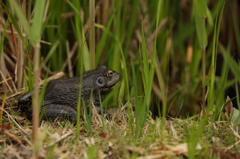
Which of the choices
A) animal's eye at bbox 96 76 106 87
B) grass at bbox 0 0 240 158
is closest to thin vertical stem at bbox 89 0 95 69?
grass at bbox 0 0 240 158

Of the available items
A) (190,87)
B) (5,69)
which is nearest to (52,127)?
(5,69)

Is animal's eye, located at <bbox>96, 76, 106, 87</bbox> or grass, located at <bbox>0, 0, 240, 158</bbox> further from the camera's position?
animal's eye, located at <bbox>96, 76, 106, 87</bbox>

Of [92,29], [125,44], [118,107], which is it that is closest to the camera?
[118,107]

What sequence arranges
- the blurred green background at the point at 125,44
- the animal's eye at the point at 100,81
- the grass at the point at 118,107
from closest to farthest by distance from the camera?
the grass at the point at 118,107
the animal's eye at the point at 100,81
the blurred green background at the point at 125,44

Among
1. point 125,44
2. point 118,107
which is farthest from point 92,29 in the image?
point 125,44

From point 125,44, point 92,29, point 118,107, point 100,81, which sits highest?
point 92,29

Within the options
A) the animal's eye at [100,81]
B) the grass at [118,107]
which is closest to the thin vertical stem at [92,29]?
the grass at [118,107]

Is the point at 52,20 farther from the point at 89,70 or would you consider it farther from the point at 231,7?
the point at 231,7

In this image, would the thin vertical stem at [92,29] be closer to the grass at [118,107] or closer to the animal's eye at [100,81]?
the grass at [118,107]

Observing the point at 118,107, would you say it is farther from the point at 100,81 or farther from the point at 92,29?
the point at 92,29

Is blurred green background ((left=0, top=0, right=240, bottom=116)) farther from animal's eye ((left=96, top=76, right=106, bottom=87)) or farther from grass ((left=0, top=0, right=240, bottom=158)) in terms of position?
animal's eye ((left=96, top=76, right=106, bottom=87))

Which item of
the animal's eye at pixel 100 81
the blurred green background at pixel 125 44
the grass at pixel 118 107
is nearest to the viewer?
the grass at pixel 118 107
